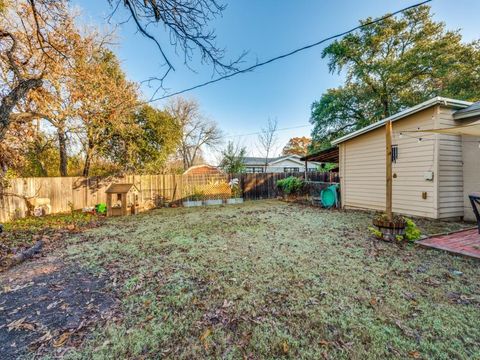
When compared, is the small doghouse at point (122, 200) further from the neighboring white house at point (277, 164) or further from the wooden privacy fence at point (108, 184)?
the neighboring white house at point (277, 164)

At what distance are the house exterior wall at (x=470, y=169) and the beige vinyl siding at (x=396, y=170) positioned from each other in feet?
3.02

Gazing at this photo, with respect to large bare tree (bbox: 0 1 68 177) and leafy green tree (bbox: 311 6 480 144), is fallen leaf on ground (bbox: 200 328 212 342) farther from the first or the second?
leafy green tree (bbox: 311 6 480 144)

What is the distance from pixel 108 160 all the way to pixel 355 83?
15.7m

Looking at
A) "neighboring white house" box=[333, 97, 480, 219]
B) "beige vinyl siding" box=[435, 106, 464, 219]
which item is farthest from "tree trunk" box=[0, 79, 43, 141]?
"beige vinyl siding" box=[435, 106, 464, 219]

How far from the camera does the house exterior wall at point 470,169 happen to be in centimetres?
531

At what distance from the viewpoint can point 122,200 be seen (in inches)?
297

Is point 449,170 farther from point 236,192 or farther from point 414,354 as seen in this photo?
point 236,192

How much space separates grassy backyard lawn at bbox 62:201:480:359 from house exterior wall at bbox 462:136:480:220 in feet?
11.3

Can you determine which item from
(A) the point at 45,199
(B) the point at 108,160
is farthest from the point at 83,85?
(A) the point at 45,199

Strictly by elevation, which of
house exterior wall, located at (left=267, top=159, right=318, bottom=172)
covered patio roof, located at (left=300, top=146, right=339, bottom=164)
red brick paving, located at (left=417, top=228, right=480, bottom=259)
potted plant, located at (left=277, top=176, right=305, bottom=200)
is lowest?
red brick paving, located at (left=417, top=228, right=480, bottom=259)

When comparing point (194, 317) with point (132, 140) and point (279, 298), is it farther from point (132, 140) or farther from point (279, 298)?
point (132, 140)

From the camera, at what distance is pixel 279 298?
88.7 inches

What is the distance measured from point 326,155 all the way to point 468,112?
4.56m

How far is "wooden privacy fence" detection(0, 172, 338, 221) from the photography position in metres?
6.83
